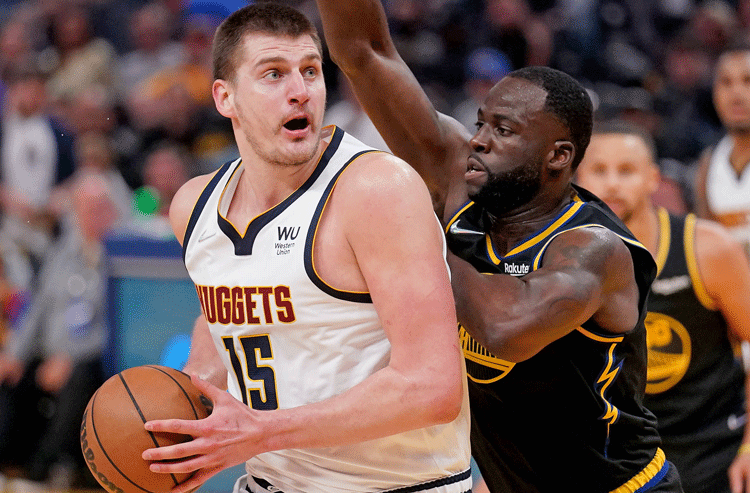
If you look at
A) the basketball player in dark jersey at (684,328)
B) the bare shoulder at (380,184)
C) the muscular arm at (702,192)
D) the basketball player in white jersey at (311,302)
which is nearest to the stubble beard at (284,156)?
the basketball player in white jersey at (311,302)

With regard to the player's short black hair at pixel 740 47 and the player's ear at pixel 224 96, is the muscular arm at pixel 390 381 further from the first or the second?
the player's short black hair at pixel 740 47

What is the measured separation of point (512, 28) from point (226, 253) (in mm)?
6672

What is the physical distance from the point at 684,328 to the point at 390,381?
2088 mm

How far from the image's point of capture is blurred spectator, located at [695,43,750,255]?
6012mm

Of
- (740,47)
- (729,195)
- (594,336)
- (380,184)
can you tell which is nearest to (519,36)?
(740,47)

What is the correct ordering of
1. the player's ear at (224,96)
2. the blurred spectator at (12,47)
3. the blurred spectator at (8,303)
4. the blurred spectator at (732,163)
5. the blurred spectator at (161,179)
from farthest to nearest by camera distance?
the blurred spectator at (12,47)
the blurred spectator at (161,179)
the blurred spectator at (8,303)
the blurred spectator at (732,163)
the player's ear at (224,96)

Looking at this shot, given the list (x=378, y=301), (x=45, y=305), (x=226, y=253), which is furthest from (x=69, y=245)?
(x=378, y=301)

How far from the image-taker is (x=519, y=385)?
2.94 metres

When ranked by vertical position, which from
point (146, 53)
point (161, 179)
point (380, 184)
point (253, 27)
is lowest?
point (380, 184)

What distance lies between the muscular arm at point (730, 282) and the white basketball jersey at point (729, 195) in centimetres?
212

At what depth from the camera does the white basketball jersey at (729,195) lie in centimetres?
602

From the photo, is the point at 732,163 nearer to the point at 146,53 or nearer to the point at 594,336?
the point at 594,336

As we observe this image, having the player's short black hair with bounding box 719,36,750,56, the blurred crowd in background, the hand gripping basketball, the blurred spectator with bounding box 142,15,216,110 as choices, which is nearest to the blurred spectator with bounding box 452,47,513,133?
the blurred crowd in background

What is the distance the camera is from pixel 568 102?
3.01 meters
